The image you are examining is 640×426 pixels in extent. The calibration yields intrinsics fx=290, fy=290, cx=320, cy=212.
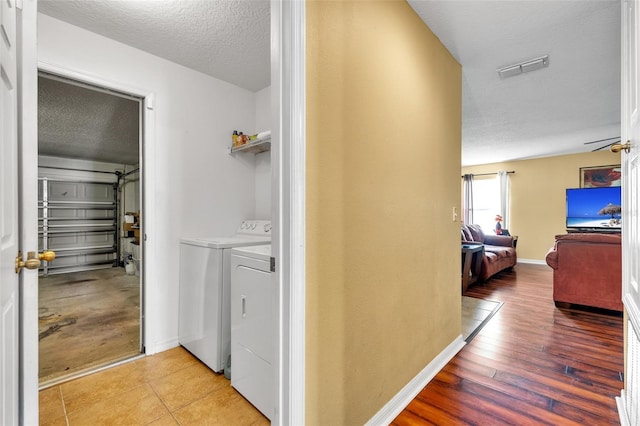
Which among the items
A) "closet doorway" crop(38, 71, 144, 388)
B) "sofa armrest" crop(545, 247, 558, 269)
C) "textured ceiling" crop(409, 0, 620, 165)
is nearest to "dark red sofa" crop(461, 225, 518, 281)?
"sofa armrest" crop(545, 247, 558, 269)

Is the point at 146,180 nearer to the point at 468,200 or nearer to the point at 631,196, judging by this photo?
the point at 631,196

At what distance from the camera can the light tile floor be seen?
1.60 meters

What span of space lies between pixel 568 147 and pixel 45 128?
857 cm

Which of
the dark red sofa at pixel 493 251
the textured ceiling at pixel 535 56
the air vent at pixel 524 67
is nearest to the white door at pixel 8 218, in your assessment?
the textured ceiling at pixel 535 56

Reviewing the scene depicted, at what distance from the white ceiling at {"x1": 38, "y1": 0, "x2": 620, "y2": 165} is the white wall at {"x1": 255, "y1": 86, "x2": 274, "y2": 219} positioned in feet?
0.43

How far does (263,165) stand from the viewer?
307cm

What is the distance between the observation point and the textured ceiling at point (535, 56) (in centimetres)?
187

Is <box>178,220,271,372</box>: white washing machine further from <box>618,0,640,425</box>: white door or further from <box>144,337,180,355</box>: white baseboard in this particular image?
<box>618,0,640,425</box>: white door

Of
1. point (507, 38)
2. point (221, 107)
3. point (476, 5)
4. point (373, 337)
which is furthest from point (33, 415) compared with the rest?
point (507, 38)

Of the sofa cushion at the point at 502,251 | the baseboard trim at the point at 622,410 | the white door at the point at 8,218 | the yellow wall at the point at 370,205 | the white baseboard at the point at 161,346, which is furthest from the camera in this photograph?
the sofa cushion at the point at 502,251

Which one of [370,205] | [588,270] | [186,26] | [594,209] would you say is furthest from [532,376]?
[594,209]

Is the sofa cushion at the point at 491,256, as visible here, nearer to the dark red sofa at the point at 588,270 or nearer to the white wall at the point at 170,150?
the dark red sofa at the point at 588,270

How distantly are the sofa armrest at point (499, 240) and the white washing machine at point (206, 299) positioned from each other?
5.48m

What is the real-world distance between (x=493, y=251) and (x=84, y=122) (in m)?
6.43
